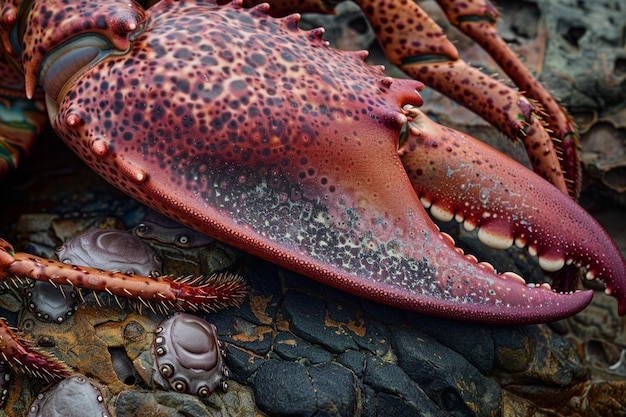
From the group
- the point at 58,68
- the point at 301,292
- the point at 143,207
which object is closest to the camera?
the point at 58,68

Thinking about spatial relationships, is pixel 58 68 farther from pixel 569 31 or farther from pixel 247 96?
pixel 569 31

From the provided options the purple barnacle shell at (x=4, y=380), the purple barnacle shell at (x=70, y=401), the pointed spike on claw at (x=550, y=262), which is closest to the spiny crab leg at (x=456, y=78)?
the pointed spike on claw at (x=550, y=262)

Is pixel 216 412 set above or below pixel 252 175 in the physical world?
below

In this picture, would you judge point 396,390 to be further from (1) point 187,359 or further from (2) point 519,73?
(2) point 519,73

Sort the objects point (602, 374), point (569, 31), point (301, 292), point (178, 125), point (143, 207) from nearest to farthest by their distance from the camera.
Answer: point (178, 125) → point (301, 292) → point (143, 207) → point (602, 374) → point (569, 31)

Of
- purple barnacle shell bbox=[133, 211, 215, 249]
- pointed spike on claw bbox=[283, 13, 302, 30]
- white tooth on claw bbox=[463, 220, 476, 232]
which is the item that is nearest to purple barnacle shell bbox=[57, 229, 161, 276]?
purple barnacle shell bbox=[133, 211, 215, 249]

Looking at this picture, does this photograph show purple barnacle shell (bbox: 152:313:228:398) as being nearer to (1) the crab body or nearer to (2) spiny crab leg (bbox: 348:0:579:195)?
(1) the crab body

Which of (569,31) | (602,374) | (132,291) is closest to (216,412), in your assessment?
(132,291)

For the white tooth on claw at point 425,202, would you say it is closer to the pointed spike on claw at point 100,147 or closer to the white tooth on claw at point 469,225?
the white tooth on claw at point 469,225
